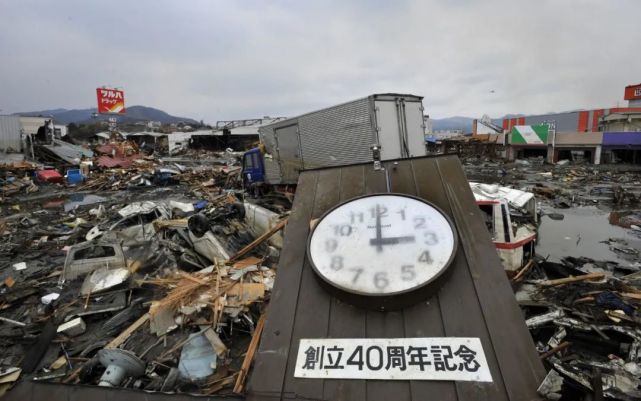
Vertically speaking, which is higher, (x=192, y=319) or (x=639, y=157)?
(x=192, y=319)

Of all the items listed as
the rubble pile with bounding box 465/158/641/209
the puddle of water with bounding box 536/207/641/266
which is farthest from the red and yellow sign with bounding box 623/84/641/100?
the puddle of water with bounding box 536/207/641/266

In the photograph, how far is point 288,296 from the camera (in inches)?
99.9

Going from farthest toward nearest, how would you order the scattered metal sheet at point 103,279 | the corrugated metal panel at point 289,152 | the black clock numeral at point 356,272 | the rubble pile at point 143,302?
the corrugated metal panel at point 289,152 → the scattered metal sheet at point 103,279 → the rubble pile at point 143,302 → the black clock numeral at point 356,272

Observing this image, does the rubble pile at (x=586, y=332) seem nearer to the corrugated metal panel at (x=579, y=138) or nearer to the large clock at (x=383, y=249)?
the large clock at (x=383, y=249)

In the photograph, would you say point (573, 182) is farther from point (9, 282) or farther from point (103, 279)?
point (9, 282)

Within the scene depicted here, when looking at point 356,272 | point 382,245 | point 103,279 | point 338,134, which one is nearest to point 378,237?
point 382,245

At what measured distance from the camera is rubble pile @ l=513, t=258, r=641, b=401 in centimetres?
216

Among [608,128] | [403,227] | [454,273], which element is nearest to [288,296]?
[403,227]

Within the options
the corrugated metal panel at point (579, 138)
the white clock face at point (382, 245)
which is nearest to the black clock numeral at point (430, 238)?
the white clock face at point (382, 245)

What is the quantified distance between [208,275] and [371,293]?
209 inches

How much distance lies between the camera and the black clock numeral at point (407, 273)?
2340 mm

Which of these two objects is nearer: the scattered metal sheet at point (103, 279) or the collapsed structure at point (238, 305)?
the collapsed structure at point (238, 305)

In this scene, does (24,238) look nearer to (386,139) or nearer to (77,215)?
(77,215)

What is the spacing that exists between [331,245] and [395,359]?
3.11 feet
